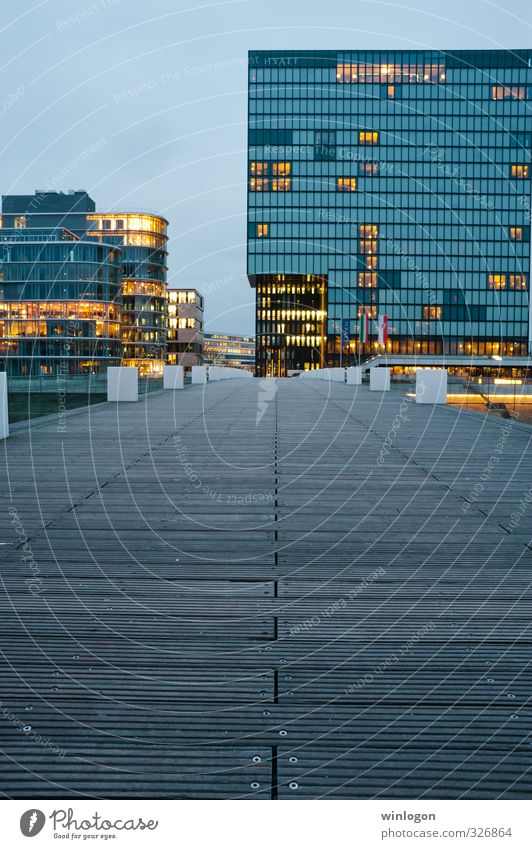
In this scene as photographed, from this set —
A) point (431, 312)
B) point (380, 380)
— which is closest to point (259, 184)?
point (431, 312)

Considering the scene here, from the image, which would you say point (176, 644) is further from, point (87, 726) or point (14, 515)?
point (14, 515)

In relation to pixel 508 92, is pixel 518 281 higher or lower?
lower

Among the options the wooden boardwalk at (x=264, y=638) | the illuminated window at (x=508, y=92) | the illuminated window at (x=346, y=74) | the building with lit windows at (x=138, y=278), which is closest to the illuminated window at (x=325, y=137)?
the illuminated window at (x=346, y=74)

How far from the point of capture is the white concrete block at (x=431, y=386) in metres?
32.4

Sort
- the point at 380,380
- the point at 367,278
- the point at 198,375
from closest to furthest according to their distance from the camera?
the point at 380,380 → the point at 198,375 → the point at 367,278

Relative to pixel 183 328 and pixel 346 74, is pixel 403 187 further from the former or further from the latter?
pixel 183 328

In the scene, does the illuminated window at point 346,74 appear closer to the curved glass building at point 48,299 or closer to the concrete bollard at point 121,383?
the curved glass building at point 48,299

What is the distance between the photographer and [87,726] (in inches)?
173

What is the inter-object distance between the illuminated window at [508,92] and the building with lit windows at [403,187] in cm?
27

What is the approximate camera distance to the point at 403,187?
13838 centimetres

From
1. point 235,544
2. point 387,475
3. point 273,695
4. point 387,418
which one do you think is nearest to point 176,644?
point 273,695

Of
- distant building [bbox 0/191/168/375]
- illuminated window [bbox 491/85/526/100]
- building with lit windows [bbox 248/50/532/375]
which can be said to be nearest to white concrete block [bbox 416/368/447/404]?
distant building [bbox 0/191/168/375]

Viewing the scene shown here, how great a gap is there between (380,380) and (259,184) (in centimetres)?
10201

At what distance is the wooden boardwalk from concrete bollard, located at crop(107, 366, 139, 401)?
771 inches
